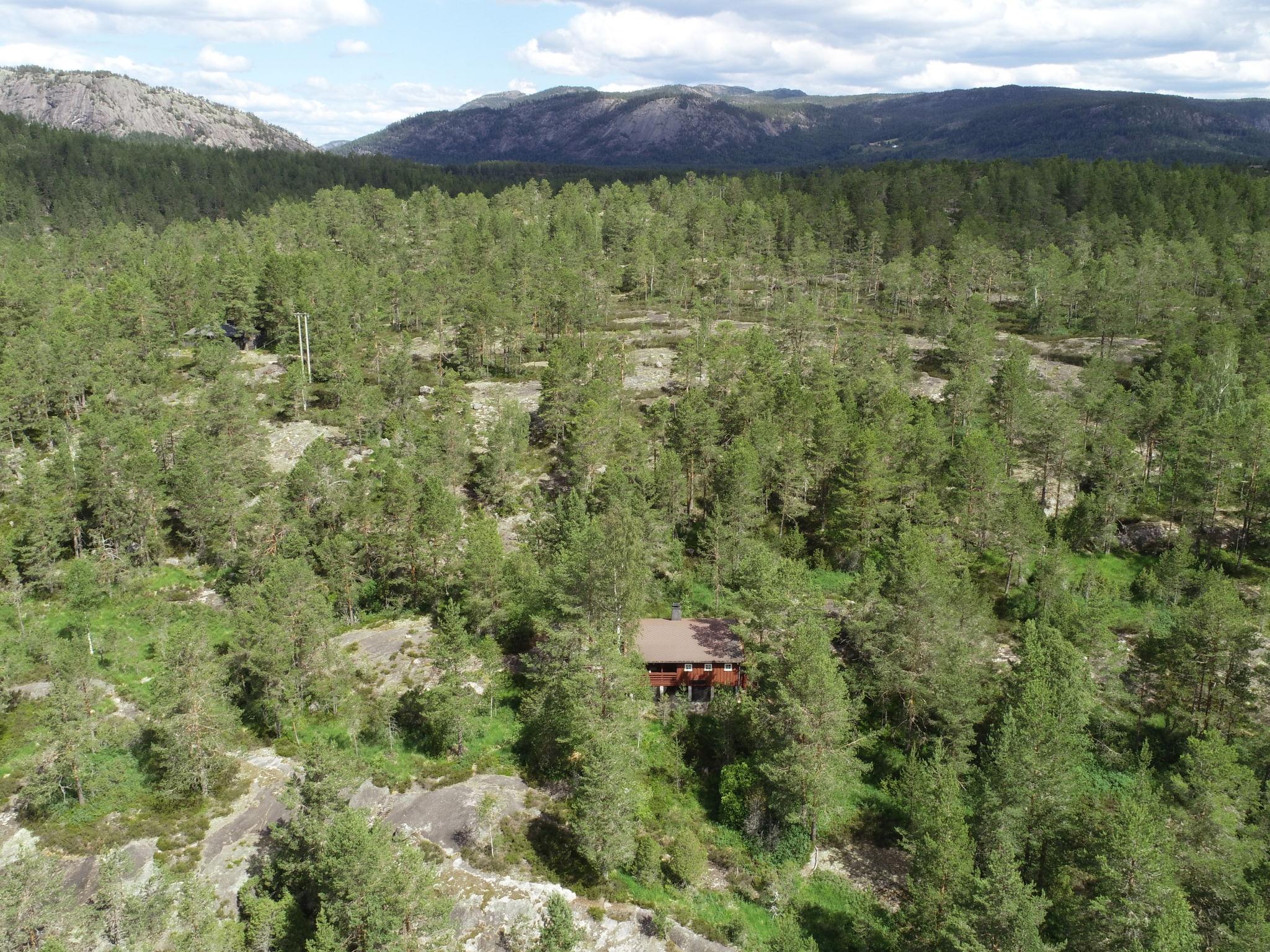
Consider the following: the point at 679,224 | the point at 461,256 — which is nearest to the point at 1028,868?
the point at 461,256

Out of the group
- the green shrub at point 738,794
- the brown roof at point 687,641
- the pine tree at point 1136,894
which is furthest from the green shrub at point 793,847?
the pine tree at point 1136,894

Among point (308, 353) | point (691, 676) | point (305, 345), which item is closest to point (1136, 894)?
point (691, 676)

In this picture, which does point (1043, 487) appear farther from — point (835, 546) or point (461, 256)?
point (461, 256)

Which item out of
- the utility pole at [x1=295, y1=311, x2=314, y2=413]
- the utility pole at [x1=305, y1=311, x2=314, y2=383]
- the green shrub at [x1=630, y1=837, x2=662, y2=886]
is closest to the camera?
the green shrub at [x1=630, y1=837, x2=662, y2=886]

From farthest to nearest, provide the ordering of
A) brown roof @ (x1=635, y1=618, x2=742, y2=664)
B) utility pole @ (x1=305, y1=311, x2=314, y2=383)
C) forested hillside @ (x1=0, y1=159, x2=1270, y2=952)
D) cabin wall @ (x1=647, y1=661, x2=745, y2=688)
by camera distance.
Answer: utility pole @ (x1=305, y1=311, x2=314, y2=383) → cabin wall @ (x1=647, y1=661, x2=745, y2=688) → brown roof @ (x1=635, y1=618, x2=742, y2=664) → forested hillside @ (x1=0, y1=159, x2=1270, y2=952)

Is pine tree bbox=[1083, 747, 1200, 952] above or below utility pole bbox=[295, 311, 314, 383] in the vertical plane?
below

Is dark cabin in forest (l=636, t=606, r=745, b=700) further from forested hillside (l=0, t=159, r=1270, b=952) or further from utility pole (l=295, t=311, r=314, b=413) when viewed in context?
utility pole (l=295, t=311, r=314, b=413)

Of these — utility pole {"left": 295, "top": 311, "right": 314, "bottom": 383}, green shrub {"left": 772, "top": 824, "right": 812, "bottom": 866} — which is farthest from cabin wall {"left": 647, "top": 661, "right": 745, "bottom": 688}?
utility pole {"left": 295, "top": 311, "right": 314, "bottom": 383}
